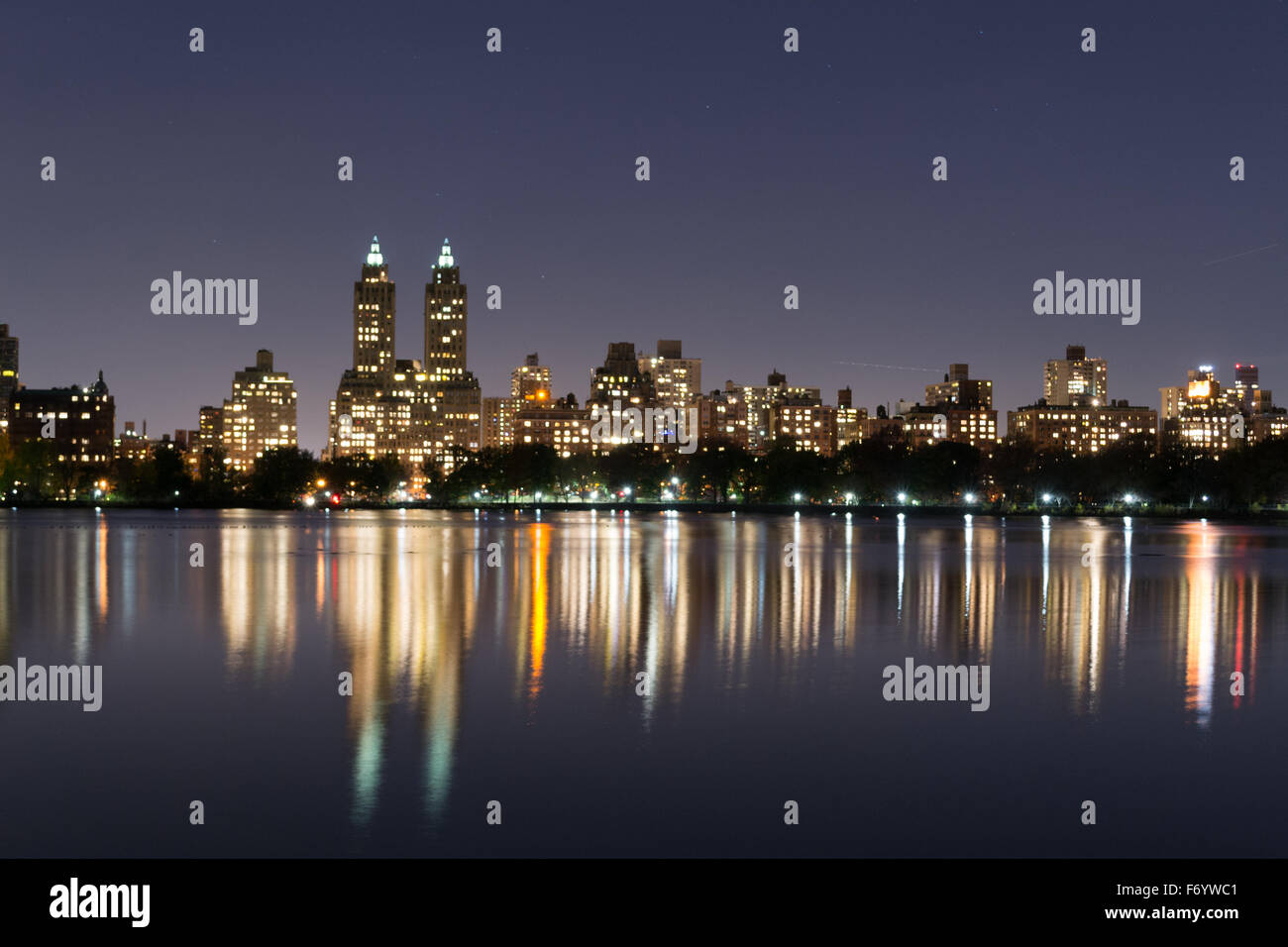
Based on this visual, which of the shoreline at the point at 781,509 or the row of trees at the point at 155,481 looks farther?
the row of trees at the point at 155,481

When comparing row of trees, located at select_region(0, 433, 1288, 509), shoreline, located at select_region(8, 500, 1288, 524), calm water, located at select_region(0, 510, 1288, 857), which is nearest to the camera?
calm water, located at select_region(0, 510, 1288, 857)

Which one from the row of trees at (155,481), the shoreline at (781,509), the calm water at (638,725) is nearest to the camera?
the calm water at (638,725)

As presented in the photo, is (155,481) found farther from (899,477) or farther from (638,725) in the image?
(638,725)

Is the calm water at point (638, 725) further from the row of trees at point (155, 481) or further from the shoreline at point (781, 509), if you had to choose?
the row of trees at point (155, 481)

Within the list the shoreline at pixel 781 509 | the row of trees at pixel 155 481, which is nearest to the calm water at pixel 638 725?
the shoreline at pixel 781 509

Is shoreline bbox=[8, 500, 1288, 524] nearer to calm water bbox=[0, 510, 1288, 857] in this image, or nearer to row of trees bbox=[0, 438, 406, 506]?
row of trees bbox=[0, 438, 406, 506]

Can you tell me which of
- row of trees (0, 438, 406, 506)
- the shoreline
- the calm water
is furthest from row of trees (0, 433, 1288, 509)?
the calm water

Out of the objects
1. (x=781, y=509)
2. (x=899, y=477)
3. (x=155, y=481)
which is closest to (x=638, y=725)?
(x=781, y=509)

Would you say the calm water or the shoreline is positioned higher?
the calm water
